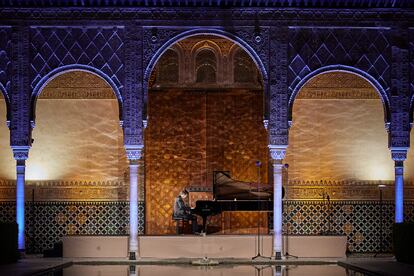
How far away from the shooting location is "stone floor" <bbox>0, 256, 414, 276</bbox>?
12.5m

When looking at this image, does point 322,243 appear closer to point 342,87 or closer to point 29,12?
point 342,87

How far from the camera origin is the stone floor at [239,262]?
40.9 ft

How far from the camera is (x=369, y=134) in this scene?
17250 millimetres

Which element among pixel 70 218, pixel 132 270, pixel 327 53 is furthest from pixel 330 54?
pixel 70 218

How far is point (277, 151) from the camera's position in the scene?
14.6m

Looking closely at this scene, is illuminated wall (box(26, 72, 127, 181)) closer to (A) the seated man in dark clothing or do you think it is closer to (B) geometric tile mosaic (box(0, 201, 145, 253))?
(B) geometric tile mosaic (box(0, 201, 145, 253))

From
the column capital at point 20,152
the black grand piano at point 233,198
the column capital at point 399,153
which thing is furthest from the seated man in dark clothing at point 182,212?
the column capital at point 399,153

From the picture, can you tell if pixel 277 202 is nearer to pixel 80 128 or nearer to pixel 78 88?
pixel 80 128

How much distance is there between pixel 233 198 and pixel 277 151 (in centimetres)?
162

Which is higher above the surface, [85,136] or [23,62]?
[23,62]

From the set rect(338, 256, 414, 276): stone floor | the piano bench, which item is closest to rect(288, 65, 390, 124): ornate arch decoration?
rect(338, 256, 414, 276): stone floor

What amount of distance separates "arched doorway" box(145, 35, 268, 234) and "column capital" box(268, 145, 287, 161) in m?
2.90

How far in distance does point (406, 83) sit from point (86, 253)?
659 cm

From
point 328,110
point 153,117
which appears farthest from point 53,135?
point 328,110
